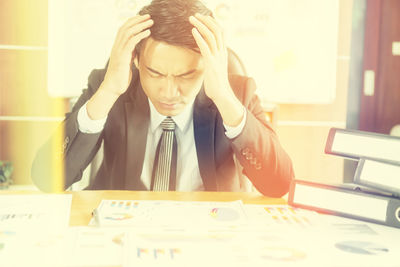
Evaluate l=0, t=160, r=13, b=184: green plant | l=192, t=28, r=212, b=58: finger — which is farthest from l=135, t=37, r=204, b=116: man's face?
l=0, t=160, r=13, b=184: green plant

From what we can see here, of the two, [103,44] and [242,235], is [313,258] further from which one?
[103,44]

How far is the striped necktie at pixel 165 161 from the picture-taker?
1718 mm

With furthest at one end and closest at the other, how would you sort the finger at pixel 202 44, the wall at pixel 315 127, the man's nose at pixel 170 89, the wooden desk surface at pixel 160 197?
the wall at pixel 315 127
the man's nose at pixel 170 89
the finger at pixel 202 44
the wooden desk surface at pixel 160 197

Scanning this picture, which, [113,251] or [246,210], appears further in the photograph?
[246,210]

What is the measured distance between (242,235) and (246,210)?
0.21 m

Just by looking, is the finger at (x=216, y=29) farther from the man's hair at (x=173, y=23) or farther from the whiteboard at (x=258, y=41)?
the whiteboard at (x=258, y=41)

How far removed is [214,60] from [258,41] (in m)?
1.44

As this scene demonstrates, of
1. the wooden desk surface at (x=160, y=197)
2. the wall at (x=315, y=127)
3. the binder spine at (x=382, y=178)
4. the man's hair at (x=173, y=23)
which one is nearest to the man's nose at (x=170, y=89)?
the man's hair at (x=173, y=23)

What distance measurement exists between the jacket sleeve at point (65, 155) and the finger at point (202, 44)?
46cm

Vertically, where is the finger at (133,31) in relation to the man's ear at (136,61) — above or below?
above

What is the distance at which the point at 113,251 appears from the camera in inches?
32.0

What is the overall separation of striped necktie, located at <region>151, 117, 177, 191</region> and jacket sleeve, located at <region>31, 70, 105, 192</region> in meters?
0.24

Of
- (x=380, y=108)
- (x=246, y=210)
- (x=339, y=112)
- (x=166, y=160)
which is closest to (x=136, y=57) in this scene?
(x=166, y=160)

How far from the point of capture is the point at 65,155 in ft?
A: 5.20
